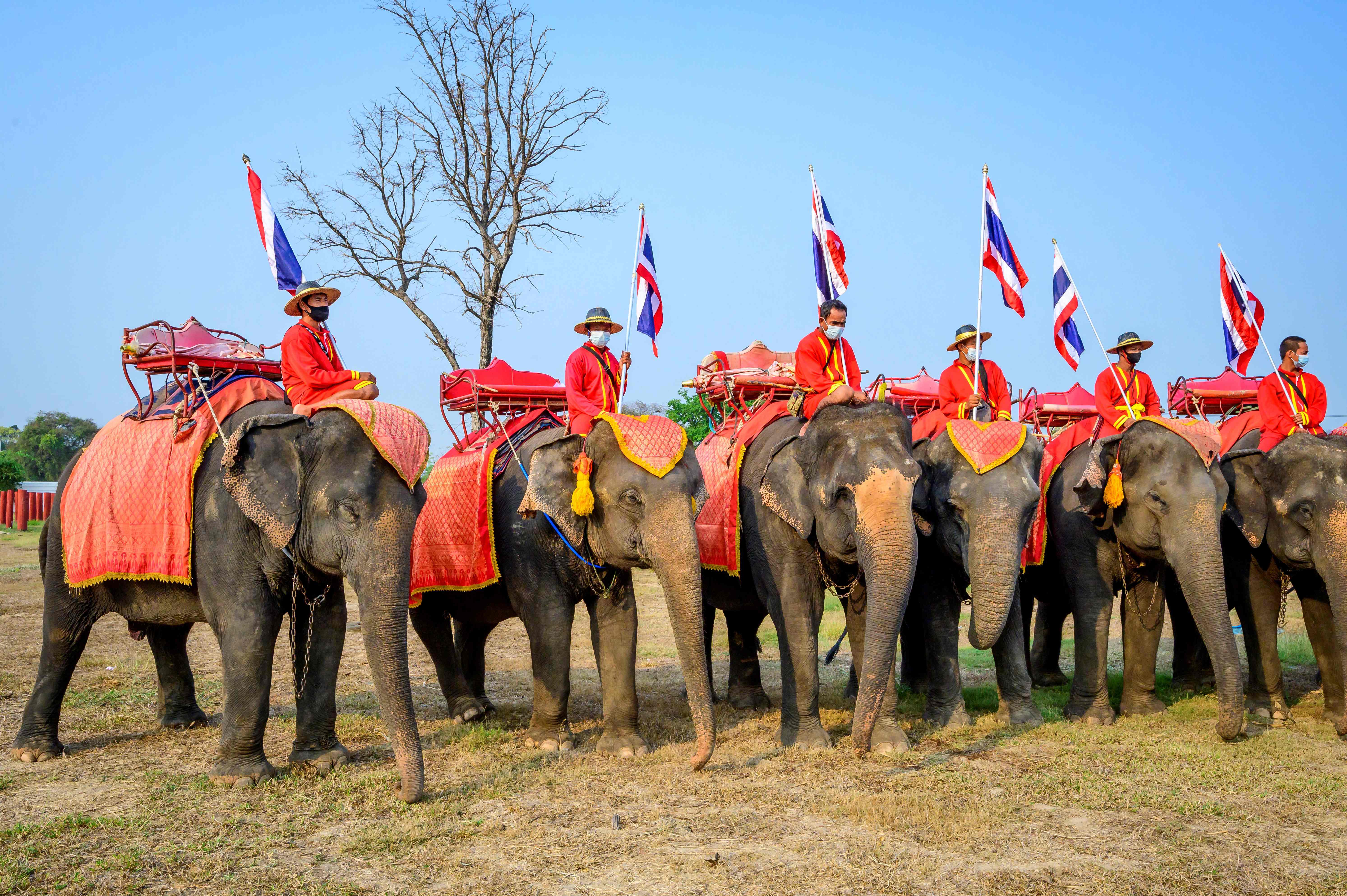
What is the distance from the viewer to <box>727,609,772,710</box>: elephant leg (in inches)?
417

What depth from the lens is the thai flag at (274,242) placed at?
8.37 metres

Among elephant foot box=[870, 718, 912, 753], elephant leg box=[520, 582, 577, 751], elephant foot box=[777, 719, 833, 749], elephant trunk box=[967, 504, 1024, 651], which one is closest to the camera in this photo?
elephant trunk box=[967, 504, 1024, 651]

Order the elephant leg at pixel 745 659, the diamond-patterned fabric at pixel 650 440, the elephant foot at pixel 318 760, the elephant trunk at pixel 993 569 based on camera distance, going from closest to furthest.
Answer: the elephant foot at pixel 318 760 < the diamond-patterned fabric at pixel 650 440 < the elephant trunk at pixel 993 569 < the elephant leg at pixel 745 659

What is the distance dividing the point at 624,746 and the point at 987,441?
12.3 ft

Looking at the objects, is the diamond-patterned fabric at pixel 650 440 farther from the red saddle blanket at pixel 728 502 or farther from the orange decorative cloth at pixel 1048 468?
the orange decorative cloth at pixel 1048 468

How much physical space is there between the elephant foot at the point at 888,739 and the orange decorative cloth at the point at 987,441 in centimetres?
208

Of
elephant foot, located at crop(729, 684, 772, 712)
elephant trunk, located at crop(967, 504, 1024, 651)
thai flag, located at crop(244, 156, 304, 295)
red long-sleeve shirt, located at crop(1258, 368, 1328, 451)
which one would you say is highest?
thai flag, located at crop(244, 156, 304, 295)

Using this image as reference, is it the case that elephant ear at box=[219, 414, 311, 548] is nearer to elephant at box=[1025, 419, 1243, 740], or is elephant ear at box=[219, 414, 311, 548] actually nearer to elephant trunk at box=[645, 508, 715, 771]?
elephant trunk at box=[645, 508, 715, 771]

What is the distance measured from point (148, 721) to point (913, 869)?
6964 mm

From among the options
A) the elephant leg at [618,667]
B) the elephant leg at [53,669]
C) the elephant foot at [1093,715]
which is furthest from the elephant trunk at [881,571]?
the elephant leg at [53,669]

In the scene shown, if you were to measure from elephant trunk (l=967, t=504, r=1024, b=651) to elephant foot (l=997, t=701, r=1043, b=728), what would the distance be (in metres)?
1.39

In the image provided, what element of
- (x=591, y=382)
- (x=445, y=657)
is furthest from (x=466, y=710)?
(x=591, y=382)

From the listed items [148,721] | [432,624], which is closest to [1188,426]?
[432,624]

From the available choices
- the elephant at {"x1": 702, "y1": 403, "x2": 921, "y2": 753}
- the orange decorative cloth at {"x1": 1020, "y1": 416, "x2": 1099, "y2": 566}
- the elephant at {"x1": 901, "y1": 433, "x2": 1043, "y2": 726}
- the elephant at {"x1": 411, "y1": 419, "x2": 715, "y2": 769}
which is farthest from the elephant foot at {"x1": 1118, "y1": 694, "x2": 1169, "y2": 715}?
the elephant at {"x1": 411, "y1": 419, "x2": 715, "y2": 769}
